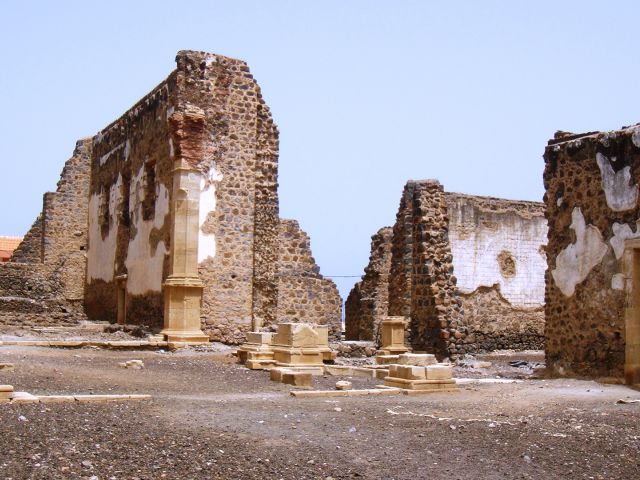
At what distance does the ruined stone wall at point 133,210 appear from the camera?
18.1 meters

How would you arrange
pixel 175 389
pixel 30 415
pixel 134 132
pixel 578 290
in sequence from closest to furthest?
pixel 30 415
pixel 175 389
pixel 578 290
pixel 134 132

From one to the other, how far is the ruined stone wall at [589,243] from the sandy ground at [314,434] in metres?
1.45

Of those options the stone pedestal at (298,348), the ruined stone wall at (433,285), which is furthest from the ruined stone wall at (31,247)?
the stone pedestal at (298,348)

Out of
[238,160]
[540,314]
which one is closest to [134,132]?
[238,160]

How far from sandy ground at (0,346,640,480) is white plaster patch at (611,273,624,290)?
1.52 metres

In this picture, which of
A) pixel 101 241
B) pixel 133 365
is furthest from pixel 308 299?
pixel 133 365

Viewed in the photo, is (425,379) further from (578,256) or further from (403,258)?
(403,258)

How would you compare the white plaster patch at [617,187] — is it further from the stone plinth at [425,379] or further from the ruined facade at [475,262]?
the ruined facade at [475,262]

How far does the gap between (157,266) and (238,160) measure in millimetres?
2730

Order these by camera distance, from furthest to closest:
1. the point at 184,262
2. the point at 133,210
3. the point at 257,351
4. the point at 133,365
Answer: the point at 133,210, the point at 184,262, the point at 257,351, the point at 133,365

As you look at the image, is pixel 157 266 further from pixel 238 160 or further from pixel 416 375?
pixel 416 375

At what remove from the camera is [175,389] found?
984 centimetres

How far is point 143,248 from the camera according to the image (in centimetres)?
1917

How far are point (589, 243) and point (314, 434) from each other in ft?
20.7
